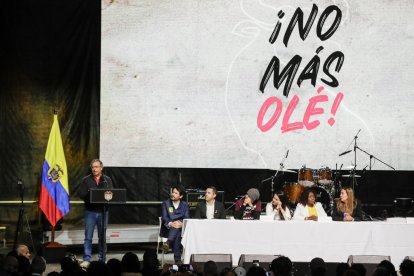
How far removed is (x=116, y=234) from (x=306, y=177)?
11.8ft

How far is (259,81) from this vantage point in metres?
16.1

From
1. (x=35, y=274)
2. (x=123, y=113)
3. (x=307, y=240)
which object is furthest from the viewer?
(x=123, y=113)

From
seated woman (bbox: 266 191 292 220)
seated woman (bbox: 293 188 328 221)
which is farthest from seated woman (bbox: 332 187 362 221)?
seated woman (bbox: 266 191 292 220)

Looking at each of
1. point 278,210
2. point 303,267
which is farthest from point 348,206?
point 303,267

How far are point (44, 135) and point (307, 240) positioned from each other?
6.11 m

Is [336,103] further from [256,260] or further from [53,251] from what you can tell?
[256,260]

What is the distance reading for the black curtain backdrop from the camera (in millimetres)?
15906

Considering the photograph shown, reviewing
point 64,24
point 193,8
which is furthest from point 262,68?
point 64,24

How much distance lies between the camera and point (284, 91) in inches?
634

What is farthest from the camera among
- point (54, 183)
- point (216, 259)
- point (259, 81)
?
point (259, 81)

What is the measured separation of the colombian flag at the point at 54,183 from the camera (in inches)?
571

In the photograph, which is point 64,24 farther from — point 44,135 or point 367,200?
point 367,200

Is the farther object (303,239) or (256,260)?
(303,239)

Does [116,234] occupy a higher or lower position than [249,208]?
lower
